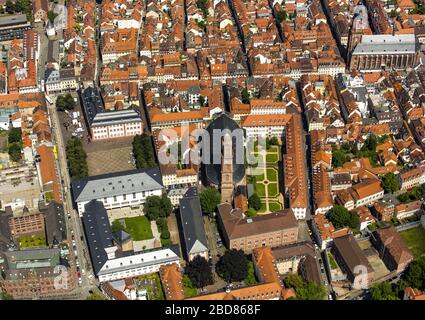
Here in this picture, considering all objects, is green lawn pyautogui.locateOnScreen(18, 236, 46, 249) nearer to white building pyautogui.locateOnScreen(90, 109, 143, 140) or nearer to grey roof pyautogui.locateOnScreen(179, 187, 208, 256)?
grey roof pyautogui.locateOnScreen(179, 187, 208, 256)

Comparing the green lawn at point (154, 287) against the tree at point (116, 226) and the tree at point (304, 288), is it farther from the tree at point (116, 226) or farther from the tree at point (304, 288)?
the tree at point (304, 288)

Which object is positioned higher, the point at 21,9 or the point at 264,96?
the point at 21,9

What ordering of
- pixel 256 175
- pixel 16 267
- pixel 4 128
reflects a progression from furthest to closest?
pixel 4 128, pixel 256 175, pixel 16 267

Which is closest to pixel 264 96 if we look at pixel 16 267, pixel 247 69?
pixel 247 69

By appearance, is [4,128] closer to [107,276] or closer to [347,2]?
[107,276]

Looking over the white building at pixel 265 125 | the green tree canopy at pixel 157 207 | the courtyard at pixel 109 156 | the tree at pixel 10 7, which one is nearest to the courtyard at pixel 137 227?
the green tree canopy at pixel 157 207

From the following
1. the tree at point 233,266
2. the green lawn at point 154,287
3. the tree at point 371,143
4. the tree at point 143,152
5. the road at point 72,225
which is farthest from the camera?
the tree at point 371,143
